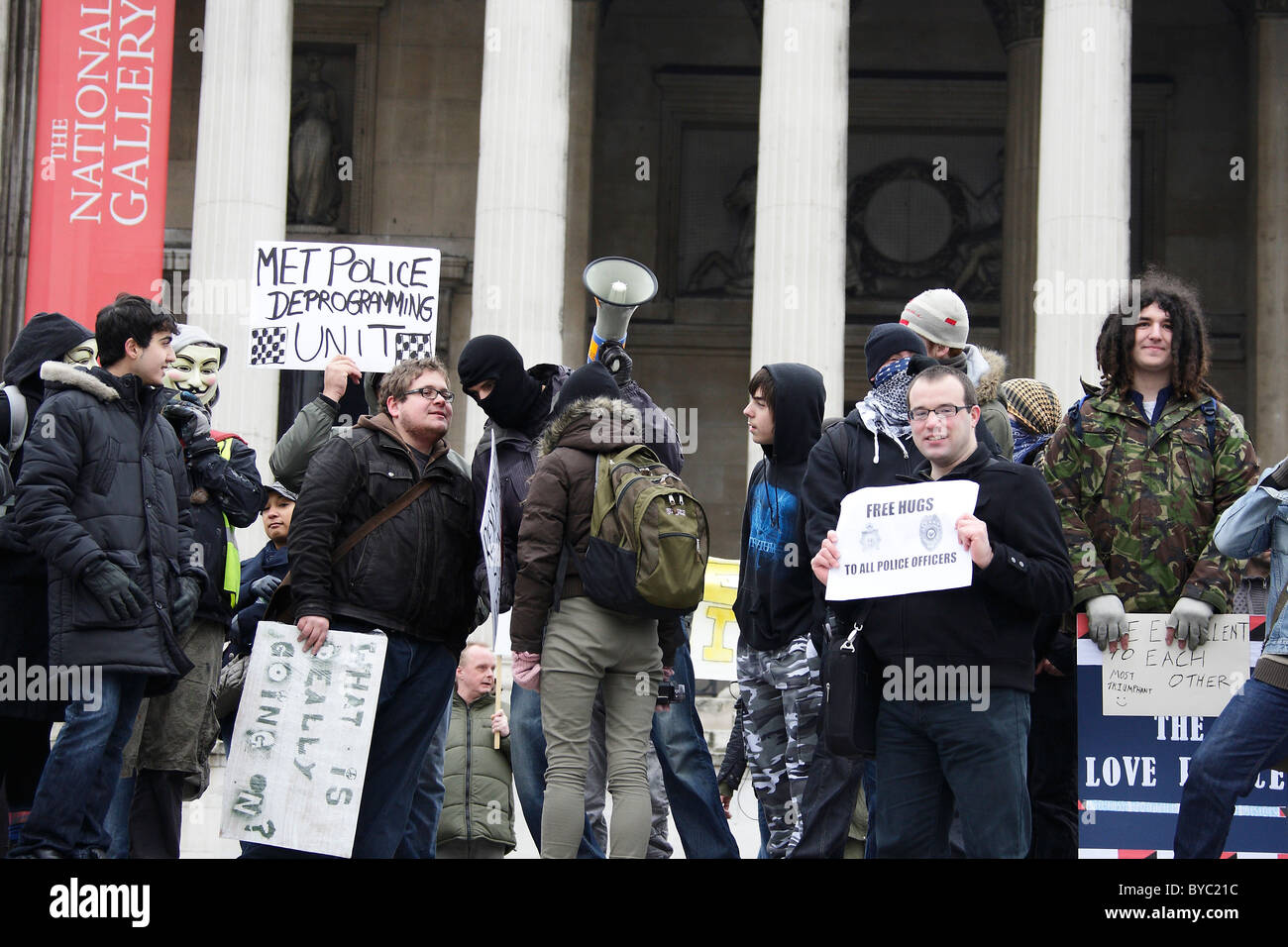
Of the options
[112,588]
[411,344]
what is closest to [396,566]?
[112,588]

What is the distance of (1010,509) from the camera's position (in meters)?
6.52

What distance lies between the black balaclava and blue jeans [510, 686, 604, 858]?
51.0 inches

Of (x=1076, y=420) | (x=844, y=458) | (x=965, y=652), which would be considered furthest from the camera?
(x=1076, y=420)

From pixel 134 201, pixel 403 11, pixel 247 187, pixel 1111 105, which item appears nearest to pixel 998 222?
pixel 1111 105

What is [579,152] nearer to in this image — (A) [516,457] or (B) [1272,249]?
(B) [1272,249]

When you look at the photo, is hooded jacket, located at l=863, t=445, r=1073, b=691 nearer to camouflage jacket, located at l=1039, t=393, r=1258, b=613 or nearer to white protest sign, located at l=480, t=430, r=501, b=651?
camouflage jacket, located at l=1039, t=393, r=1258, b=613

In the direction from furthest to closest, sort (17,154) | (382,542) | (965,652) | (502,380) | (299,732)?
(17,154), (502,380), (382,542), (299,732), (965,652)

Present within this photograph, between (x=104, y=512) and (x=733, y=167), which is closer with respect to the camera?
(x=104, y=512)

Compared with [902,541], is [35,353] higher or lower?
higher

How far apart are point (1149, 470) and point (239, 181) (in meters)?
15.6

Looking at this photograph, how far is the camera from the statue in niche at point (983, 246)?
27.8 meters

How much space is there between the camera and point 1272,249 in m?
24.8

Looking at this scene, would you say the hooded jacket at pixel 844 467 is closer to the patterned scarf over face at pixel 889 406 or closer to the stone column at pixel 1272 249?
the patterned scarf over face at pixel 889 406

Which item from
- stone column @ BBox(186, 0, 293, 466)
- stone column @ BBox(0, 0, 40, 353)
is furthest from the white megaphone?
stone column @ BBox(0, 0, 40, 353)
